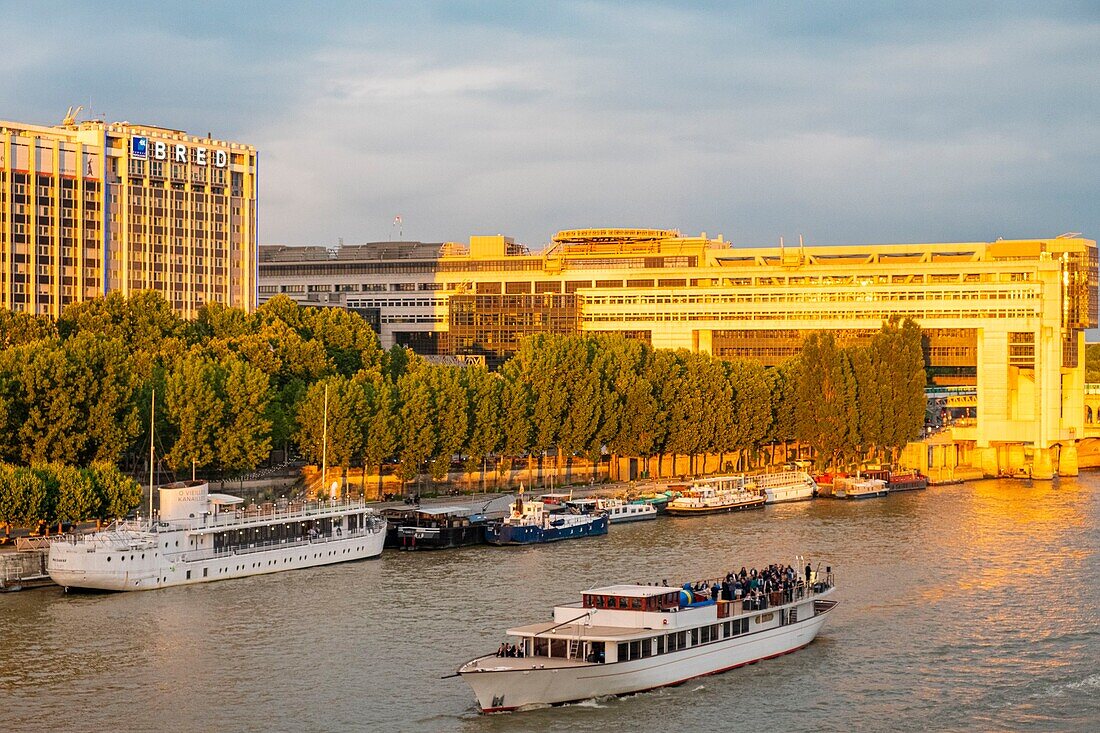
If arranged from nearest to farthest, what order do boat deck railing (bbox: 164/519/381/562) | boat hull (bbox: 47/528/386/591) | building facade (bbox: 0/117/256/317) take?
boat hull (bbox: 47/528/386/591)
boat deck railing (bbox: 164/519/381/562)
building facade (bbox: 0/117/256/317)

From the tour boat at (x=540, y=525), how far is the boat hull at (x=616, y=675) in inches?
1275

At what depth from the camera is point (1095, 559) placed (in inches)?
3337

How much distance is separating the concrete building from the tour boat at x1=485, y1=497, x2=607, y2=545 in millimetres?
57312

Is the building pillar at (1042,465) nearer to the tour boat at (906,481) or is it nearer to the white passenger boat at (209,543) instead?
the tour boat at (906,481)

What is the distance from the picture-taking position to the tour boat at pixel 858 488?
410 ft

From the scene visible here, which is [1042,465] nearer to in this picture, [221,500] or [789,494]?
[789,494]

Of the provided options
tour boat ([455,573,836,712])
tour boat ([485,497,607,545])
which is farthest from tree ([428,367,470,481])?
tour boat ([455,573,836,712])

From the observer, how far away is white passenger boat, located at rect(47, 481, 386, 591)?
7131 cm

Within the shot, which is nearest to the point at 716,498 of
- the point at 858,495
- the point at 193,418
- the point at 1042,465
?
the point at 858,495

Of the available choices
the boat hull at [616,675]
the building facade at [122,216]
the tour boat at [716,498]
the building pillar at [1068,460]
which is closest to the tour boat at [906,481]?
the tour boat at [716,498]

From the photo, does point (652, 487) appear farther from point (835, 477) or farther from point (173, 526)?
point (173, 526)

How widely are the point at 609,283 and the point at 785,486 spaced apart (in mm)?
55972

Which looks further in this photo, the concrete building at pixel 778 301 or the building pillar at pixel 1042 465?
the concrete building at pixel 778 301

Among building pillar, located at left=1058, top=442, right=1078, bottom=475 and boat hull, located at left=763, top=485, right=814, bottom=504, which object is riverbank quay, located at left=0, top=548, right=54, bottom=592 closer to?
boat hull, located at left=763, top=485, right=814, bottom=504
